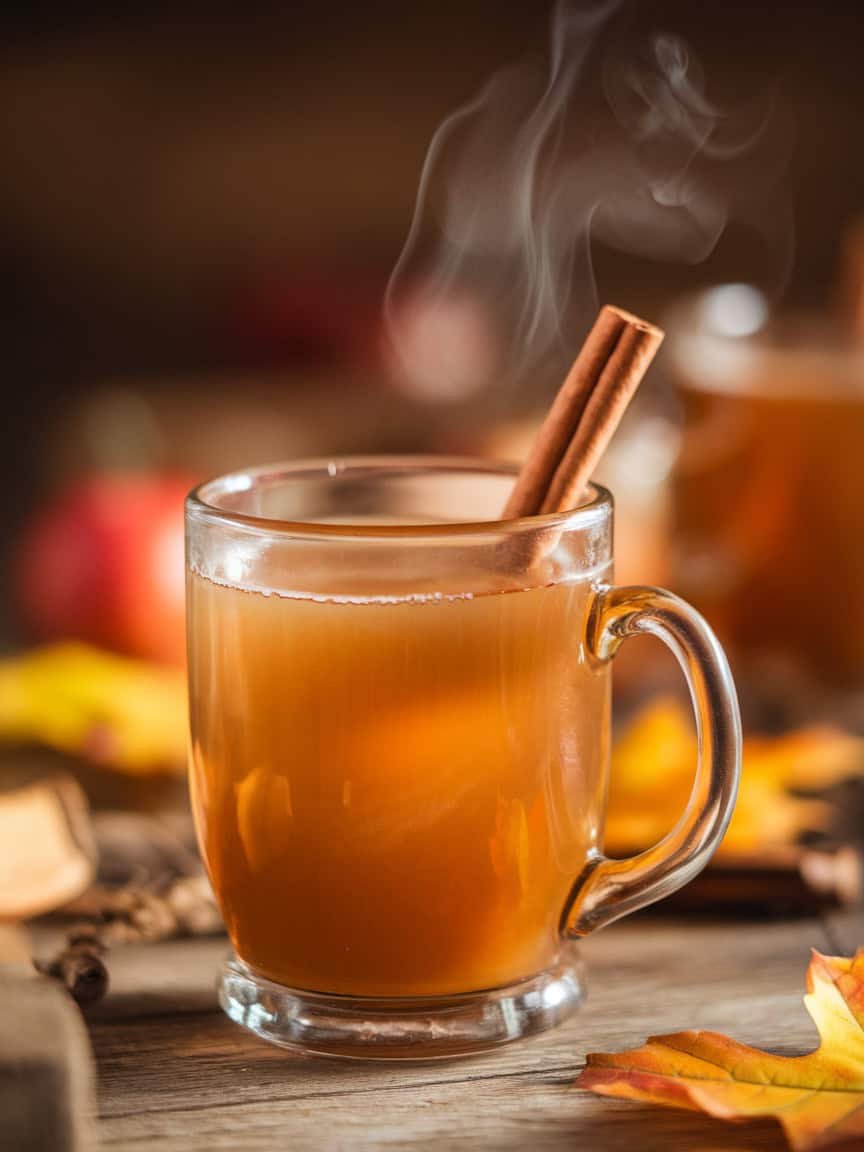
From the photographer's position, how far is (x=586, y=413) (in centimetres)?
88

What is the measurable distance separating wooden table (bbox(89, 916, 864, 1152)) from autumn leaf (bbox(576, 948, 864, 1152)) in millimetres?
14

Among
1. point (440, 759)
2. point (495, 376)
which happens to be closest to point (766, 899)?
point (440, 759)

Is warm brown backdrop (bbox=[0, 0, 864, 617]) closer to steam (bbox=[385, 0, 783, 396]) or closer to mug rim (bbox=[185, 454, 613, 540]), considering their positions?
steam (bbox=[385, 0, 783, 396])

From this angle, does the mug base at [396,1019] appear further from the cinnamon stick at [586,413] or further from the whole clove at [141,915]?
the cinnamon stick at [586,413]

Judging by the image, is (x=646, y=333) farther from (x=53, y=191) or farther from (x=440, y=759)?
(x=53, y=191)

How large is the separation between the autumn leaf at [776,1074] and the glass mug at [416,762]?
0.08 metres

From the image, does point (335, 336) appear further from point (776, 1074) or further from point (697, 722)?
point (776, 1074)

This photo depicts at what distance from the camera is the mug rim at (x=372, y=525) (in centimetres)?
78

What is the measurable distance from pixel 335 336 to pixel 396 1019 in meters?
2.01

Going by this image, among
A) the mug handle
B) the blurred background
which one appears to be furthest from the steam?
the mug handle

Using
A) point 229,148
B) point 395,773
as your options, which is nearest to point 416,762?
A: point 395,773

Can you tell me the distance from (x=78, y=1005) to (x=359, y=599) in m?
0.31

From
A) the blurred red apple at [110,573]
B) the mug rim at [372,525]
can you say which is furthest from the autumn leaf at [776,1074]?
the blurred red apple at [110,573]

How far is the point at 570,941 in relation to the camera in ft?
3.04
